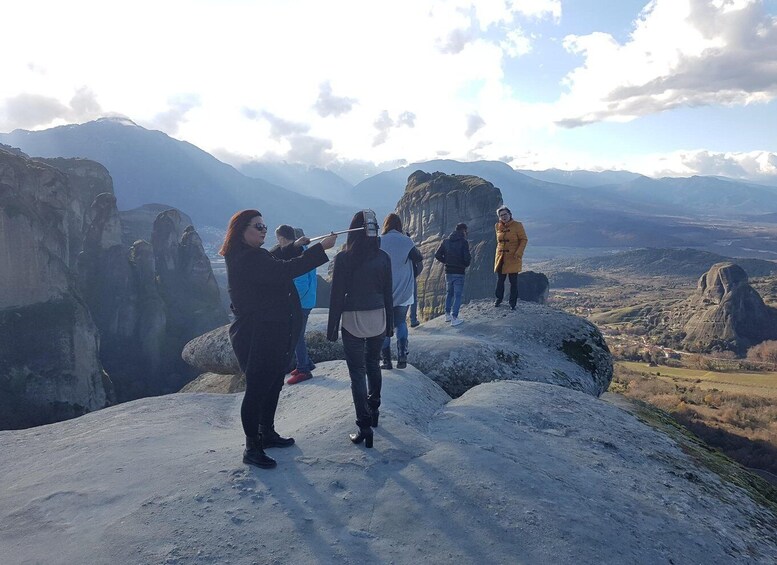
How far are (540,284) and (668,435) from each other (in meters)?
59.5

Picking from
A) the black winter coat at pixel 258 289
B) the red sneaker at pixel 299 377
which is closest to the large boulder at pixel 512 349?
the red sneaker at pixel 299 377

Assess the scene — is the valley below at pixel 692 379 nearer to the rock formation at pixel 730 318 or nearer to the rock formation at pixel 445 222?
the rock formation at pixel 730 318

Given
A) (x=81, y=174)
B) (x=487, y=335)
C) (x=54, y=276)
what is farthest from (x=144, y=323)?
(x=487, y=335)

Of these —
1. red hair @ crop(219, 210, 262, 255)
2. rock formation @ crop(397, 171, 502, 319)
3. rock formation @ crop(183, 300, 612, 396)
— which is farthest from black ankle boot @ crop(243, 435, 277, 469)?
rock formation @ crop(397, 171, 502, 319)

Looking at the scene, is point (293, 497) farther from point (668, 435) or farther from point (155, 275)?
point (155, 275)

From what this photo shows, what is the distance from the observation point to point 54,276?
4434cm

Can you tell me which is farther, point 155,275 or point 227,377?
point 155,275

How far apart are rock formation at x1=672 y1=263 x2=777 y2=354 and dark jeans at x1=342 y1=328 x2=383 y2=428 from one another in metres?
98.8

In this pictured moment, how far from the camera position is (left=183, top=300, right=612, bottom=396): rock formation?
46.1 ft

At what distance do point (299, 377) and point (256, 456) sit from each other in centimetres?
538

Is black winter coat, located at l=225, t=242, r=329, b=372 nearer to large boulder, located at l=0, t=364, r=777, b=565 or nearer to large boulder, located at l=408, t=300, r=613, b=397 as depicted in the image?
large boulder, located at l=0, t=364, r=777, b=565

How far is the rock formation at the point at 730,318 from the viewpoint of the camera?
89.1 metres

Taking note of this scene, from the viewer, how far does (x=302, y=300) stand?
36.7ft

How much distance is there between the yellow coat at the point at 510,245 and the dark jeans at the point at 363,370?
9.48 metres
